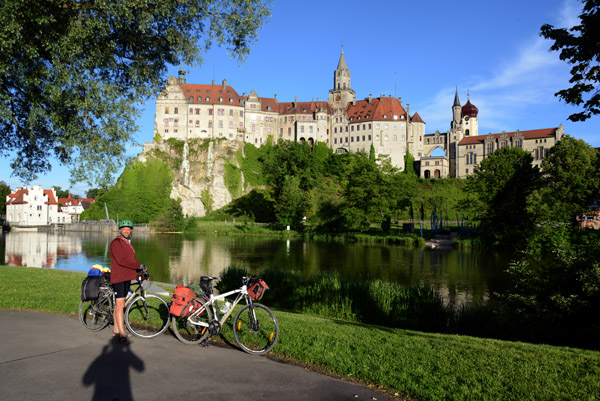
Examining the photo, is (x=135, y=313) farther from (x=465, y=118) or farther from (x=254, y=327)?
(x=465, y=118)

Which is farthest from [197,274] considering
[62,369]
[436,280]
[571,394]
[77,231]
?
[77,231]

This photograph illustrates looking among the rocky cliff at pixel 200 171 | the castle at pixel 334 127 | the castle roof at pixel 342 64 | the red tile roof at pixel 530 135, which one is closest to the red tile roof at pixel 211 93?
the castle at pixel 334 127

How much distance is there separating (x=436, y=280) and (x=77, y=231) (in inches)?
2758

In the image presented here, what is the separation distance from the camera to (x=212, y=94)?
94438 millimetres

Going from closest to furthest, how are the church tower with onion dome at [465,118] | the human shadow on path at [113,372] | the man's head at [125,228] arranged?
1. the human shadow on path at [113,372]
2. the man's head at [125,228]
3. the church tower with onion dome at [465,118]

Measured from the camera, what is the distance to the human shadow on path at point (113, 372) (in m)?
4.74

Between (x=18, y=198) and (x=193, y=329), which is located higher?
(x=18, y=198)

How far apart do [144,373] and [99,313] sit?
2.82 metres

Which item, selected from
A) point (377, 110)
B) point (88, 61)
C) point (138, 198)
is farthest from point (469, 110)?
point (88, 61)

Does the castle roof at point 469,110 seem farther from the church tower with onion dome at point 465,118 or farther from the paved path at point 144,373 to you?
the paved path at point 144,373

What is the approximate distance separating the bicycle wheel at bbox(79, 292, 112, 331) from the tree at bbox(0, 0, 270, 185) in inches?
215

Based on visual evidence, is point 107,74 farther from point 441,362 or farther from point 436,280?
point 436,280

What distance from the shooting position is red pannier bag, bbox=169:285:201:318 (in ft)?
22.0

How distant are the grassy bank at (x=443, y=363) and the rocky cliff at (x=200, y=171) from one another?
7973 cm
